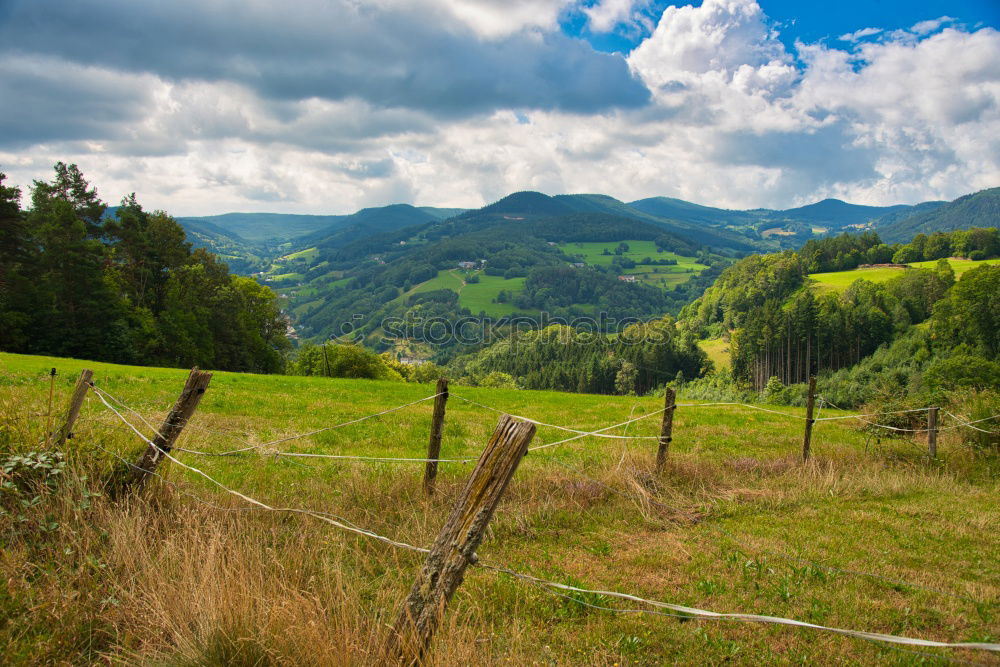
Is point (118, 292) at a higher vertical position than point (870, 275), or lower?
lower

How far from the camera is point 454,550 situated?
137 inches

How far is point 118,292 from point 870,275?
14270cm

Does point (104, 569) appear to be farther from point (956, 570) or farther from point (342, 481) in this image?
point (956, 570)

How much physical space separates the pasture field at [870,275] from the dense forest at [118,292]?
119 metres

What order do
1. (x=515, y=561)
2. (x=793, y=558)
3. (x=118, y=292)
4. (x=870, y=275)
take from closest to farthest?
(x=515, y=561)
(x=793, y=558)
(x=118, y=292)
(x=870, y=275)

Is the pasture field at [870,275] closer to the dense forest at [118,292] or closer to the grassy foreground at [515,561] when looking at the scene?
the dense forest at [118,292]

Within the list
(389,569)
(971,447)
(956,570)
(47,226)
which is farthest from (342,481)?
(47,226)

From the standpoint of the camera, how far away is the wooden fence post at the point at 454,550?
3.39 m

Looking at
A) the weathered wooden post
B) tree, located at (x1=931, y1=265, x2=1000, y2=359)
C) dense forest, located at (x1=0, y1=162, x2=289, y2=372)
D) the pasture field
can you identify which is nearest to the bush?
the weathered wooden post

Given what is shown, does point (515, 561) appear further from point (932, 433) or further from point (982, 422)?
point (982, 422)

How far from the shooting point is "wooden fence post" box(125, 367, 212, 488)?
5863 mm

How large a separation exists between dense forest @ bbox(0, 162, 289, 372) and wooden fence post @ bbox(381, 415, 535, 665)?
150 ft

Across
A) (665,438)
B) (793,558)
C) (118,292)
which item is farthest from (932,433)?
(118,292)

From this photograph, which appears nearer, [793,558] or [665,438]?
[793,558]
